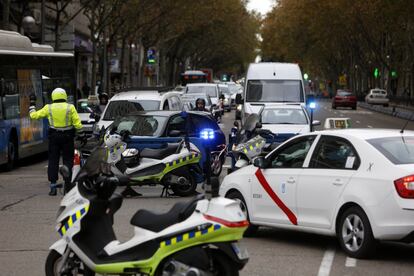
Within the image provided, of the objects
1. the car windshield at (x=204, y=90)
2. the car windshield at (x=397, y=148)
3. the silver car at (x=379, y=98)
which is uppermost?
the car windshield at (x=397, y=148)

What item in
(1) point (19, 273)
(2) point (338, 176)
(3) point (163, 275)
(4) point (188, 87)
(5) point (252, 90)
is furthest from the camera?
(4) point (188, 87)

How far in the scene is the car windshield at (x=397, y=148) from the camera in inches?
395

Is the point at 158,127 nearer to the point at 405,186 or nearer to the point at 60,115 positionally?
the point at 60,115

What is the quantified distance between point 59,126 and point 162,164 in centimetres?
194

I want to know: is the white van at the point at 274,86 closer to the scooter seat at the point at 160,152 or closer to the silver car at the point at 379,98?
the scooter seat at the point at 160,152

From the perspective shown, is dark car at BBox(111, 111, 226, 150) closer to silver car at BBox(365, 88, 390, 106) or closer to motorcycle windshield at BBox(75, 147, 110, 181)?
motorcycle windshield at BBox(75, 147, 110, 181)

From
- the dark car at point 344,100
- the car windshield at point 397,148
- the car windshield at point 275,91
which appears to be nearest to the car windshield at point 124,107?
the car windshield at point 275,91

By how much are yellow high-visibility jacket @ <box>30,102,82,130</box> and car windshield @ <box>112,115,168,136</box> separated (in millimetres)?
1357

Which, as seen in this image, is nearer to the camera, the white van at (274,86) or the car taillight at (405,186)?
the car taillight at (405,186)


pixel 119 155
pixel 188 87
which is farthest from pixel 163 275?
pixel 188 87

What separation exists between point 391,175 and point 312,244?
6.23ft

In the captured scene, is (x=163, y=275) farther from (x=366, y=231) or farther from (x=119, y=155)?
(x=119, y=155)

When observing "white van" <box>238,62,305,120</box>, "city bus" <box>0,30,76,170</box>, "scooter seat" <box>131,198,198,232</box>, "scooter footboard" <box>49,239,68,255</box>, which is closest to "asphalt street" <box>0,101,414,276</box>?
"scooter footboard" <box>49,239,68,255</box>

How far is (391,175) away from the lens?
975 cm
